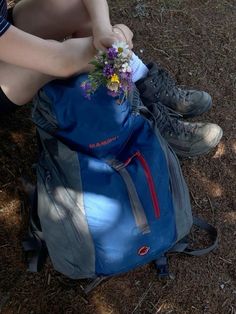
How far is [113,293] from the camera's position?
6.72 ft

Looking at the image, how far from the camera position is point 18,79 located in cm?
183

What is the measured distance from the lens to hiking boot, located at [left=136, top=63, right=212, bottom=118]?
2.32 metres

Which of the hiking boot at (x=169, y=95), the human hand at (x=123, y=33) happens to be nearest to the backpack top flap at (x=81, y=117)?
the human hand at (x=123, y=33)

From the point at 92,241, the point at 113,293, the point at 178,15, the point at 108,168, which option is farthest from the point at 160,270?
the point at 178,15

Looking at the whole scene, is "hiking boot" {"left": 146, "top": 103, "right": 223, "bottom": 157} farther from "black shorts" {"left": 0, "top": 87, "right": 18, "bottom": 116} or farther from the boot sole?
"black shorts" {"left": 0, "top": 87, "right": 18, "bottom": 116}

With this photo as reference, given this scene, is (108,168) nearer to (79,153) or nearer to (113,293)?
(79,153)

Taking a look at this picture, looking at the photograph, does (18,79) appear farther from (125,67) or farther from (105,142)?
(125,67)

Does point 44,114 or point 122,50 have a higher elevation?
point 122,50

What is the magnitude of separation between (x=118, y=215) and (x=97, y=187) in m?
0.14

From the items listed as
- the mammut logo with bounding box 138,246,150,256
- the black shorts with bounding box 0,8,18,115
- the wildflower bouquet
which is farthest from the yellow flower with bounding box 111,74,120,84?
the mammut logo with bounding box 138,246,150,256

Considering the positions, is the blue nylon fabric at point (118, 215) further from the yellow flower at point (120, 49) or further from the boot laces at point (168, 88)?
the boot laces at point (168, 88)

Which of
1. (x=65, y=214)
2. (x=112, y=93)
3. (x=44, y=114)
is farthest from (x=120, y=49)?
(x=65, y=214)

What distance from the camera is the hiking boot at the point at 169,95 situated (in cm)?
232

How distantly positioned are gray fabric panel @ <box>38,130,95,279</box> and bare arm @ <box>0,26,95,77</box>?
305 mm
